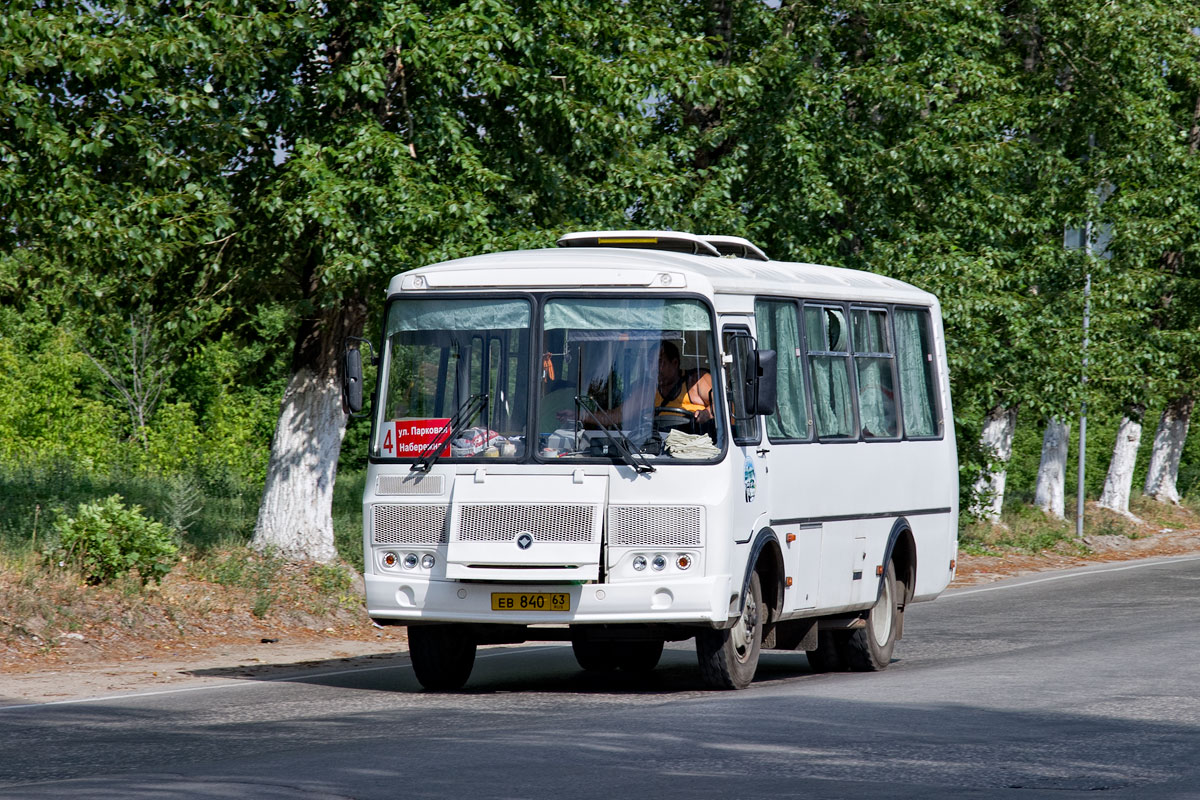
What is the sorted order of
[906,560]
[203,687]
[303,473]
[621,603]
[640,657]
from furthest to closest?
[303,473] < [906,560] < [640,657] < [203,687] < [621,603]

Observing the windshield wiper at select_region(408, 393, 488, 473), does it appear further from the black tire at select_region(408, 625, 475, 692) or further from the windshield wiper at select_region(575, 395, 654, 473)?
the black tire at select_region(408, 625, 475, 692)

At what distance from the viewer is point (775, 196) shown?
82.2ft

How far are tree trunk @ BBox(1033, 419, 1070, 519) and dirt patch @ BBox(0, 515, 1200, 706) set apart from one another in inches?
928

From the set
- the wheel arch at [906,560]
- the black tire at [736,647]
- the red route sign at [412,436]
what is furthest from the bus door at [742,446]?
the wheel arch at [906,560]

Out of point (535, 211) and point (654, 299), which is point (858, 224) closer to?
point (535, 211)

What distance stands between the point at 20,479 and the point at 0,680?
9329 millimetres

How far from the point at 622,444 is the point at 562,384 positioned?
0.62 m

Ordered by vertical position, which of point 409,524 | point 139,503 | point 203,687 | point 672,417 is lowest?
point 203,687

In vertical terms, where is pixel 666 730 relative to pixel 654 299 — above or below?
below

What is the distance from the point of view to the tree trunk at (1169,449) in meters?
47.8

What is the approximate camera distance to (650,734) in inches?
382

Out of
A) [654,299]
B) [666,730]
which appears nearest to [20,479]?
[654,299]

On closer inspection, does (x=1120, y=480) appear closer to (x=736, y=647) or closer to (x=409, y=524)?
(x=736, y=647)

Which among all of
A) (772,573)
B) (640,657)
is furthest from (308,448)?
(772,573)
